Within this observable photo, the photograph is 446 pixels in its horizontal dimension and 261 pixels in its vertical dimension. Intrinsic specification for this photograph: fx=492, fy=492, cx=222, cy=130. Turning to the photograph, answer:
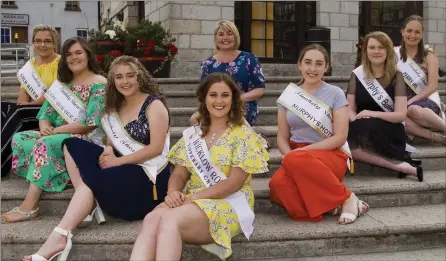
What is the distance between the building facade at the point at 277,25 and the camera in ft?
24.5

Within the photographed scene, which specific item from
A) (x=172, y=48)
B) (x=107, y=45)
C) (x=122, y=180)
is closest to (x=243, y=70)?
(x=122, y=180)

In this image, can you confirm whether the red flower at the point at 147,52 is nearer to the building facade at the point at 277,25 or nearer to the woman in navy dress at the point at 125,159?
the building facade at the point at 277,25

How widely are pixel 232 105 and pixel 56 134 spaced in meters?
1.42

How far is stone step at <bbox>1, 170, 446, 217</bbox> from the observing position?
140 inches

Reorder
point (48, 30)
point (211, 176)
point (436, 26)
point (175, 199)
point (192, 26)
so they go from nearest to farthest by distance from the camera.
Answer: point (175, 199)
point (211, 176)
point (48, 30)
point (192, 26)
point (436, 26)

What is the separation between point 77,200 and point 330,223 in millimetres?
1677

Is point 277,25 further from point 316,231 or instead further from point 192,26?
point 316,231

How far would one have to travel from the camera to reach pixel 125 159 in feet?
10.5

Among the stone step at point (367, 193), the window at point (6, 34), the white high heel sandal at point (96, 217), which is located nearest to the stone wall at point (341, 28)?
the stone step at point (367, 193)

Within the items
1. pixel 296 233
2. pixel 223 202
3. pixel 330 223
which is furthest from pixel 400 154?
pixel 223 202

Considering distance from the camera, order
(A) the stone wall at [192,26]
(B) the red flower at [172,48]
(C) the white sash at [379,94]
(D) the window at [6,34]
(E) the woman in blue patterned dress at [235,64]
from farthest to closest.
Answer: (D) the window at [6,34], (A) the stone wall at [192,26], (B) the red flower at [172,48], (E) the woman in blue patterned dress at [235,64], (C) the white sash at [379,94]

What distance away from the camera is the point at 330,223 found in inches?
132

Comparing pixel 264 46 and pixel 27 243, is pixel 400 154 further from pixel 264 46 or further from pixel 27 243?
pixel 264 46

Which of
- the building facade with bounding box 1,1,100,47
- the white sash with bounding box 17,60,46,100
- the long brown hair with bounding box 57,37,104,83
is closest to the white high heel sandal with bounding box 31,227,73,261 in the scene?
the long brown hair with bounding box 57,37,104,83
